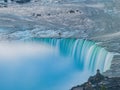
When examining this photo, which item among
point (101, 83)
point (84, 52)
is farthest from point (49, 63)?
point (101, 83)

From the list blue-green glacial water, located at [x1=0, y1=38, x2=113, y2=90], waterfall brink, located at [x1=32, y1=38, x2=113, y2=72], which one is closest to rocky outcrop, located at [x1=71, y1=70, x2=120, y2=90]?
blue-green glacial water, located at [x1=0, y1=38, x2=113, y2=90]

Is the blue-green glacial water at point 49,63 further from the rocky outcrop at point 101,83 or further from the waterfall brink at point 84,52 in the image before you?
the rocky outcrop at point 101,83

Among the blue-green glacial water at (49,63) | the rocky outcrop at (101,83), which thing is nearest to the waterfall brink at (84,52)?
the blue-green glacial water at (49,63)

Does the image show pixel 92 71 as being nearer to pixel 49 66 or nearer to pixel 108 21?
pixel 49 66

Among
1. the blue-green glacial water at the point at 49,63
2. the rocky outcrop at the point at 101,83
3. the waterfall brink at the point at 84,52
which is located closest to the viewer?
the rocky outcrop at the point at 101,83

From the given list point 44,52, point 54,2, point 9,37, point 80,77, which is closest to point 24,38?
point 9,37

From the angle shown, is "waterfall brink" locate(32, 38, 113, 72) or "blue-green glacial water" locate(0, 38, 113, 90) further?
"waterfall brink" locate(32, 38, 113, 72)

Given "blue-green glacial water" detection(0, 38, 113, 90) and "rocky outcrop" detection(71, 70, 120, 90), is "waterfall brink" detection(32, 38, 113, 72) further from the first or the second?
"rocky outcrop" detection(71, 70, 120, 90)

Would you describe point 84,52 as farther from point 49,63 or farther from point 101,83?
point 101,83

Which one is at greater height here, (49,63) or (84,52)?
(84,52)
